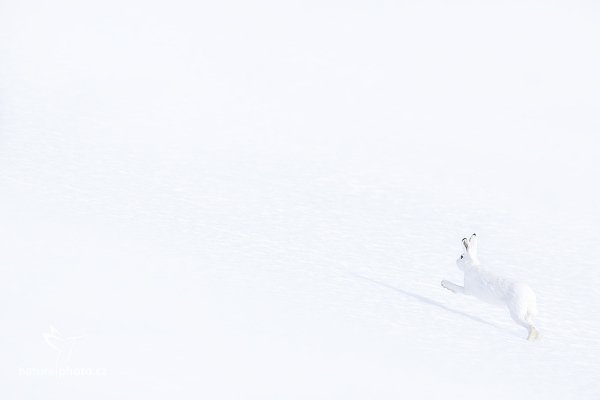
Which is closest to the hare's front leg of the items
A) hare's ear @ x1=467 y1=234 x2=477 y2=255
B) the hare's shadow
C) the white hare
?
the white hare

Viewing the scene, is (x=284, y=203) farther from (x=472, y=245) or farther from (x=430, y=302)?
(x=472, y=245)

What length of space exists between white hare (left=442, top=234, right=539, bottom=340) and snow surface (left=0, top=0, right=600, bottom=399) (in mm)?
225

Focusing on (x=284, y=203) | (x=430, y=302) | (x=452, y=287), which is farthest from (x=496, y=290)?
→ (x=284, y=203)

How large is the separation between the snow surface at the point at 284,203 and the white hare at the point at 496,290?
0.74 ft

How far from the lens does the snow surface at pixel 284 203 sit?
830cm

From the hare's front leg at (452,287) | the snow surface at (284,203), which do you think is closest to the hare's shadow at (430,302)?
the snow surface at (284,203)

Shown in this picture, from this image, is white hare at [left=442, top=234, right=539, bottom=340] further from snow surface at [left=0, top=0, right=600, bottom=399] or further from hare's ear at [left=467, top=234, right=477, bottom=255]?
snow surface at [left=0, top=0, right=600, bottom=399]

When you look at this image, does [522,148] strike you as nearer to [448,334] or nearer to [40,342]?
[448,334]

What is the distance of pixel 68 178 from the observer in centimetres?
1172

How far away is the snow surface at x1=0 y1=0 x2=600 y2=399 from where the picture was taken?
8.30 meters

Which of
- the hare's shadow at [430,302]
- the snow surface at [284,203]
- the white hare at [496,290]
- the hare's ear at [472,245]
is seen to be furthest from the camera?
the hare's ear at [472,245]

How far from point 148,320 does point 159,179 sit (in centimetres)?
356

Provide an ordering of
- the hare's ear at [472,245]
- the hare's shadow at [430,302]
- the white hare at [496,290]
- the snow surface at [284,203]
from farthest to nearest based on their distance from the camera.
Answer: the hare's ear at [472,245] < the hare's shadow at [430,302] < the white hare at [496,290] < the snow surface at [284,203]

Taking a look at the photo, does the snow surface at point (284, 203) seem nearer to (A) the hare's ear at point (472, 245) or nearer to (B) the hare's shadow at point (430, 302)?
(B) the hare's shadow at point (430, 302)
